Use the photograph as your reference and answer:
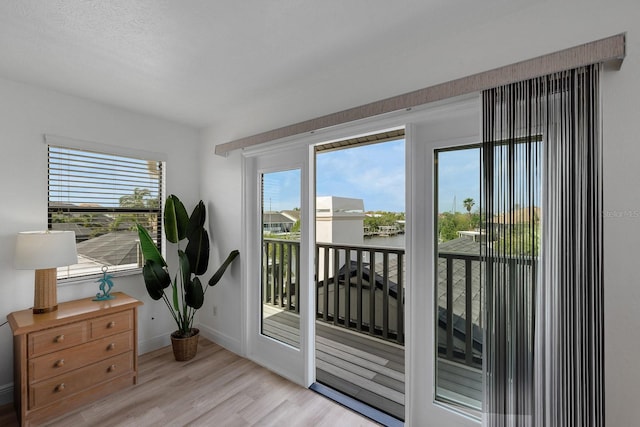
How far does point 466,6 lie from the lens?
4.67ft

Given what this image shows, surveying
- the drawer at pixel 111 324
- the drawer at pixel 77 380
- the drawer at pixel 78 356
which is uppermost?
the drawer at pixel 111 324

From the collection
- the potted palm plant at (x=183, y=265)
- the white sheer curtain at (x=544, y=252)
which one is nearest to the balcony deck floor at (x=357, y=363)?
the potted palm plant at (x=183, y=265)

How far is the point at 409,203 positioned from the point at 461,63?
2.78ft

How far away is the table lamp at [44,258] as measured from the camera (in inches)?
79.7

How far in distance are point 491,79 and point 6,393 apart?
3.92 m

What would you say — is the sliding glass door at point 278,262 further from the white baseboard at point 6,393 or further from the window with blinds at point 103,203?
the white baseboard at point 6,393

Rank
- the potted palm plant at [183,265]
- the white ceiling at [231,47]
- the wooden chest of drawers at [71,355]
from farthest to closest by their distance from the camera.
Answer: the potted palm plant at [183,265], the wooden chest of drawers at [71,355], the white ceiling at [231,47]

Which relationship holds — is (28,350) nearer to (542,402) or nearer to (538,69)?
(542,402)

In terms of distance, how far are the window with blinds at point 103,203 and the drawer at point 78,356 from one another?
2.30 ft

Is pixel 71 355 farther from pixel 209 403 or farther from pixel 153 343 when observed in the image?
pixel 209 403

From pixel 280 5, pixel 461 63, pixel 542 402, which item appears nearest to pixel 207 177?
pixel 280 5

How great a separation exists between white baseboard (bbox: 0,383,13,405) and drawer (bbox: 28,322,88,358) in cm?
61

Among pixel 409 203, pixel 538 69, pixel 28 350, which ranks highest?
pixel 538 69

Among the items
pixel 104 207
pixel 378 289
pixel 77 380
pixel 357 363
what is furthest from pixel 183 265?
pixel 378 289
